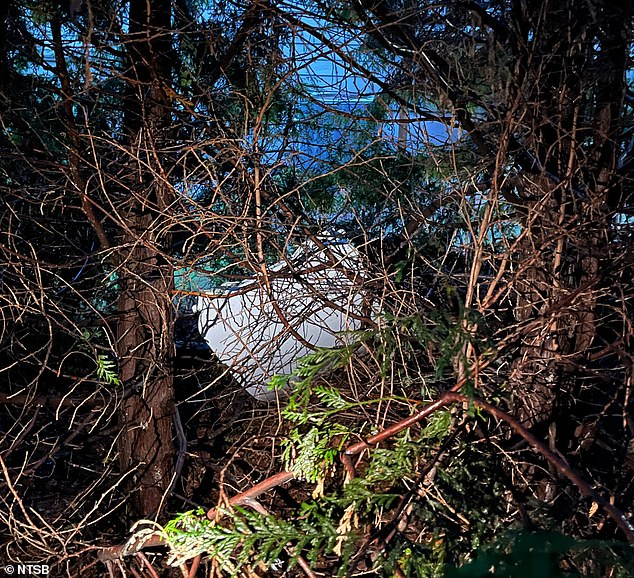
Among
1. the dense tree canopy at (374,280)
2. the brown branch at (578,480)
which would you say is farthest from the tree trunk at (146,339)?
the brown branch at (578,480)

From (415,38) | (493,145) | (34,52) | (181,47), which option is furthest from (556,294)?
(34,52)

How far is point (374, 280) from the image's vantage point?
1815 mm

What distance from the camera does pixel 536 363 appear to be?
2127 millimetres

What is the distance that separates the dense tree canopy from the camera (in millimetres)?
1590

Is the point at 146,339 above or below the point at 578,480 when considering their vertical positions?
above

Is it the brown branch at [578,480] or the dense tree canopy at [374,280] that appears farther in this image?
the dense tree canopy at [374,280]

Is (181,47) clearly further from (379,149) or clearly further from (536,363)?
(536,363)

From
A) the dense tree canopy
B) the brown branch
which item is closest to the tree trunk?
the dense tree canopy

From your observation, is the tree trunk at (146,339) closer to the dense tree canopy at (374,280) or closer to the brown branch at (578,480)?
the dense tree canopy at (374,280)

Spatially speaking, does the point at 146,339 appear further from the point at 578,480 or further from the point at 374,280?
the point at 578,480

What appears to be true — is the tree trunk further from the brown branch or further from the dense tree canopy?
the brown branch

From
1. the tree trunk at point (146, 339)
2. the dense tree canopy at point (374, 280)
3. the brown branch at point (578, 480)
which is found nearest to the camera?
the brown branch at point (578, 480)

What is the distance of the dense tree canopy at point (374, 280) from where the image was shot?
5.22ft

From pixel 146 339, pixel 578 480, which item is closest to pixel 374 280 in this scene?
pixel 578 480
